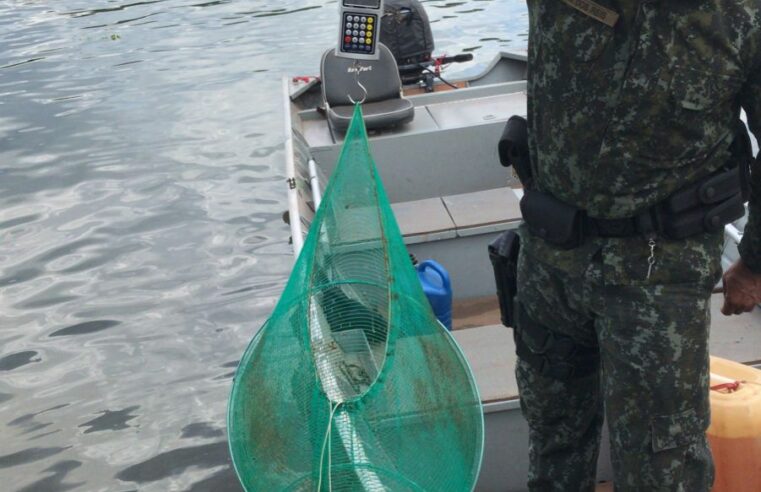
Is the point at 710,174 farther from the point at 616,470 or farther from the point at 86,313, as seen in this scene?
the point at 86,313

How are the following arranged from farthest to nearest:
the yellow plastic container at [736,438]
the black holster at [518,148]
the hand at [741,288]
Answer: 1. the yellow plastic container at [736,438]
2. the black holster at [518,148]
3. the hand at [741,288]

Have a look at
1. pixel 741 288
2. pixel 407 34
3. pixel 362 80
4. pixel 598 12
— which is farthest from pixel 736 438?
pixel 407 34

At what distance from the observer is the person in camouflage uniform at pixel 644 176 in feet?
7.19

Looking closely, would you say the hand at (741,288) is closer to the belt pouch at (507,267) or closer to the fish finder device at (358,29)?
the belt pouch at (507,267)

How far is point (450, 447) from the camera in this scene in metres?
2.96

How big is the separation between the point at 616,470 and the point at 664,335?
43cm

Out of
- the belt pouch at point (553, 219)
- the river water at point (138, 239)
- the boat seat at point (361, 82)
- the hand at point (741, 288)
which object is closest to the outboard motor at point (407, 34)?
the boat seat at point (361, 82)

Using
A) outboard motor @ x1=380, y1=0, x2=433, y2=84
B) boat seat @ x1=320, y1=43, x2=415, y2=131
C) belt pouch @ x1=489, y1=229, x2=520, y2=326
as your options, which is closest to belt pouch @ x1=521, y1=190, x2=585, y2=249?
belt pouch @ x1=489, y1=229, x2=520, y2=326

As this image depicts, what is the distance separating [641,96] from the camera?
224cm

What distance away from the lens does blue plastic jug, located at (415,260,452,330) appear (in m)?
4.53

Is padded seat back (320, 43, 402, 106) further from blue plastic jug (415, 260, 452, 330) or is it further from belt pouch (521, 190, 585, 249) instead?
belt pouch (521, 190, 585, 249)

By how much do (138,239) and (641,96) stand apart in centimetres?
698

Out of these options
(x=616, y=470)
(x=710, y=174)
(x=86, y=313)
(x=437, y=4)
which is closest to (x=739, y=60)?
(x=710, y=174)

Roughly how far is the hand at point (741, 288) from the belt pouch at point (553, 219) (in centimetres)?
44
